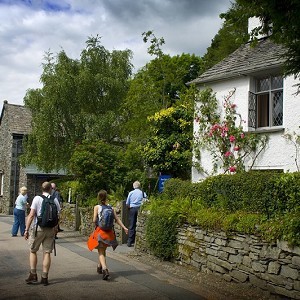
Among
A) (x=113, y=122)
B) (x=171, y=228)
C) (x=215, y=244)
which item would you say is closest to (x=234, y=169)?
(x=171, y=228)

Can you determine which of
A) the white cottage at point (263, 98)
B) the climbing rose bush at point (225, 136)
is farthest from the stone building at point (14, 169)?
the white cottage at point (263, 98)

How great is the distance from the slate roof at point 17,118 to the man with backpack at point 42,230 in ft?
93.4

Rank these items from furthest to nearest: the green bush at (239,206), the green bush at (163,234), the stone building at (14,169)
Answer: the stone building at (14,169) < the green bush at (163,234) < the green bush at (239,206)

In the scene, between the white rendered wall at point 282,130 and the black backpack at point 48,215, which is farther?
the white rendered wall at point 282,130

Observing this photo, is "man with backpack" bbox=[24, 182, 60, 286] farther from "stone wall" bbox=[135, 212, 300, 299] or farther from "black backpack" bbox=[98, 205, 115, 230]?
"stone wall" bbox=[135, 212, 300, 299]

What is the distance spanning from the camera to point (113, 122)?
2712 centimetres

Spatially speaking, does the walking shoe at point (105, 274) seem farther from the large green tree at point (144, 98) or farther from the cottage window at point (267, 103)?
the large green tree at point (144, 98)

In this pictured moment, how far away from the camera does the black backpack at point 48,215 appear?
28.4ft

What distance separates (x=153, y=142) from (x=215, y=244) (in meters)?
11.2

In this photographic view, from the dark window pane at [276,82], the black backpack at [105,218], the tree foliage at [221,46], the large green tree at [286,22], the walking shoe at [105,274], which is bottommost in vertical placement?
the walking shoe at [105,274]

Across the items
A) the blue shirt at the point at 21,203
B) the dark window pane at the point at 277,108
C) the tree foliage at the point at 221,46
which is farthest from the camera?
the tree foliage at the point at 221,46

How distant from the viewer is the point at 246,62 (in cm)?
1595

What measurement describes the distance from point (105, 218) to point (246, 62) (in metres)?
8.82

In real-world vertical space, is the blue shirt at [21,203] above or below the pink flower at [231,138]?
below
